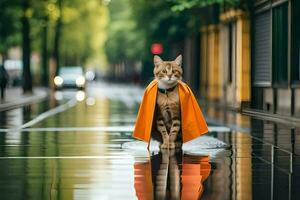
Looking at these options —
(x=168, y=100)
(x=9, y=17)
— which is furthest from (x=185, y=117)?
(x=9, y=17)

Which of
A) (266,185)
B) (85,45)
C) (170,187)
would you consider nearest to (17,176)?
(170,187)

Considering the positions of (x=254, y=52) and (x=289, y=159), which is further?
(x=254, y=52)

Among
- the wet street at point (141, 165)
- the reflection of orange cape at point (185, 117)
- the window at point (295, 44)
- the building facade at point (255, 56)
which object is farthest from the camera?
the building facade at point (255, 56)

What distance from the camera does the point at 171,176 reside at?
12.2 meters

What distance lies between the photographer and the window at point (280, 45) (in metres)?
29.3

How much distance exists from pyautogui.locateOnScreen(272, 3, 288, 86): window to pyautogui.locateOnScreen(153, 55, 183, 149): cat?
43.6 feet

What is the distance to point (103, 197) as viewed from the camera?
33.0ft

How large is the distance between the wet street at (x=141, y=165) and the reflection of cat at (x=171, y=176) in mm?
12

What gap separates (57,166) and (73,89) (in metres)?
55.6

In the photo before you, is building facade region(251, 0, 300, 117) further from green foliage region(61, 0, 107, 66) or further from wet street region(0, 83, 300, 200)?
green foliage region(61, 0, 107, 66)

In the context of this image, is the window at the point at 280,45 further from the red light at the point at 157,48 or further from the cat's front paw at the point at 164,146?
the red light at the point at 157,48

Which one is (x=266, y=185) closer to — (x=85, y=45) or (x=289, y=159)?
(x=289, y=159)

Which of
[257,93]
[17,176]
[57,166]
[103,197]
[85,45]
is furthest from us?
[85,45]

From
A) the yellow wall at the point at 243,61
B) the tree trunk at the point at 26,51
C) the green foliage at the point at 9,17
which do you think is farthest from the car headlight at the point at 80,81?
the yellow wall at the point at 243,61
